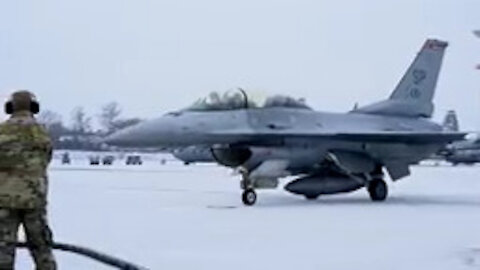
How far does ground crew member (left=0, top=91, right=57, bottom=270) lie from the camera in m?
5.77

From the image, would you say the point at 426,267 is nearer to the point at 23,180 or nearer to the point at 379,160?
the point at 23,180

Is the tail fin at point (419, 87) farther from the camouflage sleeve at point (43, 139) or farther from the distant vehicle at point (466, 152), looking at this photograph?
the distant vehicle at point (466, 152)

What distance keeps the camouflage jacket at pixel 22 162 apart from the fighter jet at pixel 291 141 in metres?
11.5

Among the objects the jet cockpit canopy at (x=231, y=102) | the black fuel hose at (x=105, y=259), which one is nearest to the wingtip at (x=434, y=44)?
the jet cockpit canopy at (x=231, y=102)

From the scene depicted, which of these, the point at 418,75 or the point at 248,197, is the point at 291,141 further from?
the point at 418,75

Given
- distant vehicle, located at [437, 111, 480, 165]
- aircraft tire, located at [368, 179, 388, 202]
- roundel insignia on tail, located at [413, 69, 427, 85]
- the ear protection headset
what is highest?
roundel insignia on tail, located at [413, 69, 427, 85]

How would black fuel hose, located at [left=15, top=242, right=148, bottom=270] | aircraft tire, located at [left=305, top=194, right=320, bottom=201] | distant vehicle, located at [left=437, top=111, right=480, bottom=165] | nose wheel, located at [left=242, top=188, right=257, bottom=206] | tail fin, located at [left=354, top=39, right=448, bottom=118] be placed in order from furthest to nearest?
distant vehicle, located at [left=437, top=111, right=480, bottom=165] < tail fin, located at [left=354, top=39, right=448, bottom=118] < aircraft tire, located at [left=305, top=194, right=320, bottom=201] < nose wheel, located at [left=242, top=188, right=257, bottom=206] < black fuel hose, located at [left=15, top=242, right=148, bottom=270]

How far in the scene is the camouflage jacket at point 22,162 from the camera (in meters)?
5.77

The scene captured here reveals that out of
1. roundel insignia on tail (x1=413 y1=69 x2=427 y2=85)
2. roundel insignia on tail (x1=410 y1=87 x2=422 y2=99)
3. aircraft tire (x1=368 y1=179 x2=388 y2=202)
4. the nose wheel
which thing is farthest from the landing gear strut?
roundel insignia on tail (x1=413 y1=69 x2=427 y2=85)

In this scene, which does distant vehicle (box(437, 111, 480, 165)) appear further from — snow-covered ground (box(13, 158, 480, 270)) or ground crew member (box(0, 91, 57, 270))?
ground crew member (box(0, 91, 57, 270))

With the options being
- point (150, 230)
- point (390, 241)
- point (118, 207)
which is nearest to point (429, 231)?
point (390, 241)

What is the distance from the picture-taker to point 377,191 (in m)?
19.0

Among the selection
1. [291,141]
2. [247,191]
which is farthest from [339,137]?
[247,191]

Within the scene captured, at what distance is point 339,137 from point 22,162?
13.3 m
